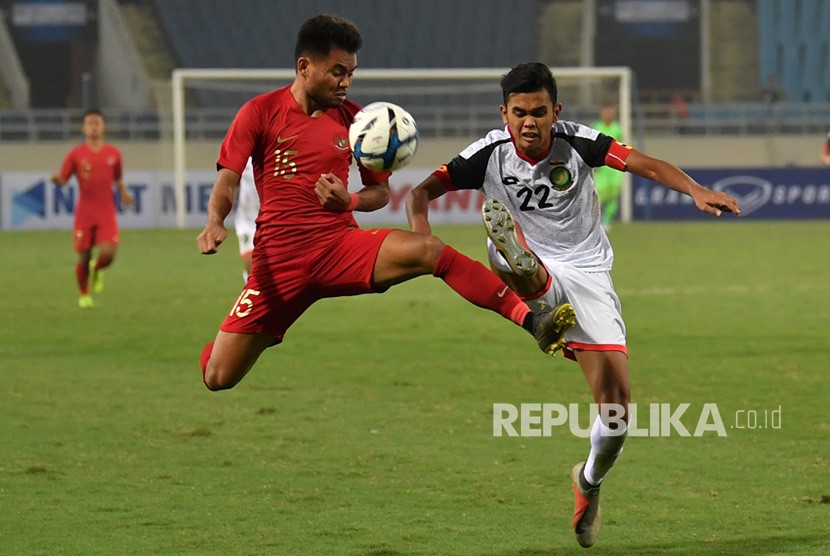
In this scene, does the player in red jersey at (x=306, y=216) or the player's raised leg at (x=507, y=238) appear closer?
the player's raised leg at (x=507, y=238)

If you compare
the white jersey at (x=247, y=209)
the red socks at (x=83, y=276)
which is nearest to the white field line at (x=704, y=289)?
the white jersey at (x=247, y=209)

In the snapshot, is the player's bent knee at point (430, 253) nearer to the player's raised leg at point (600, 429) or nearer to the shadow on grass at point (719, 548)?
the player's raised leg at point (600, 429)

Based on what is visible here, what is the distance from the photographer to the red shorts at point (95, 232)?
14766mm

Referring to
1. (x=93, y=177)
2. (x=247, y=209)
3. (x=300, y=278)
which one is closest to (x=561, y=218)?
(x=300, y=278)

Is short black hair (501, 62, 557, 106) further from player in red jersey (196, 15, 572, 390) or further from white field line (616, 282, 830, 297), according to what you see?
white field line (616, 282, 830, 297)

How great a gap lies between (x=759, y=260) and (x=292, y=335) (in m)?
9.17

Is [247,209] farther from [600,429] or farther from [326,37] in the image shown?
[600,429]

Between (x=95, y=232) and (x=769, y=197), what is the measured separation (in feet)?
58.5

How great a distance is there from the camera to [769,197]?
2869 centimetres

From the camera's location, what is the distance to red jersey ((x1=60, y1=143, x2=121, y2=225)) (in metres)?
14.9

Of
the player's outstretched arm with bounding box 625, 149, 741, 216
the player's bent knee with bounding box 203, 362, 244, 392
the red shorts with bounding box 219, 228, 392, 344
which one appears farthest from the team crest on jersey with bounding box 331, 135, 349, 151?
the player's outstretched arm with bounding box 625, 149, 741, 216

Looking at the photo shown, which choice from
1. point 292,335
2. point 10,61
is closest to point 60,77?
point 10,61

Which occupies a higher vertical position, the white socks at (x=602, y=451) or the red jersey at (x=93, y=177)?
the red jersey at (x=93, y=177)

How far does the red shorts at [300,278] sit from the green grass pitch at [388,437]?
0.82 meters
